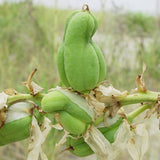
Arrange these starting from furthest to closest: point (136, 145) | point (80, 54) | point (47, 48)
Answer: point (47, 48)
point (136, 145)
point (80, 54)

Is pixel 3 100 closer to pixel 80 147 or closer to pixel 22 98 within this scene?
pixel 22 98

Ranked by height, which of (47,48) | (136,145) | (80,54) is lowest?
(47,48)

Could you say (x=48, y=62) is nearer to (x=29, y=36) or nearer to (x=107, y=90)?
(x=29, y=36)

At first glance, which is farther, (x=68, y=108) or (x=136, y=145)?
(x=136, y=145)

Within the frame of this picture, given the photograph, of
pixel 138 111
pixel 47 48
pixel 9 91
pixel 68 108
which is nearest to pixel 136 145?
pixel 138 111

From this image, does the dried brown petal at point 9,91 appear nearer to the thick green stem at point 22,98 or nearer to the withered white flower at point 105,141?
the thick green stem at point 22,98

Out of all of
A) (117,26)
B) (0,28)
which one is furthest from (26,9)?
(117,26)
